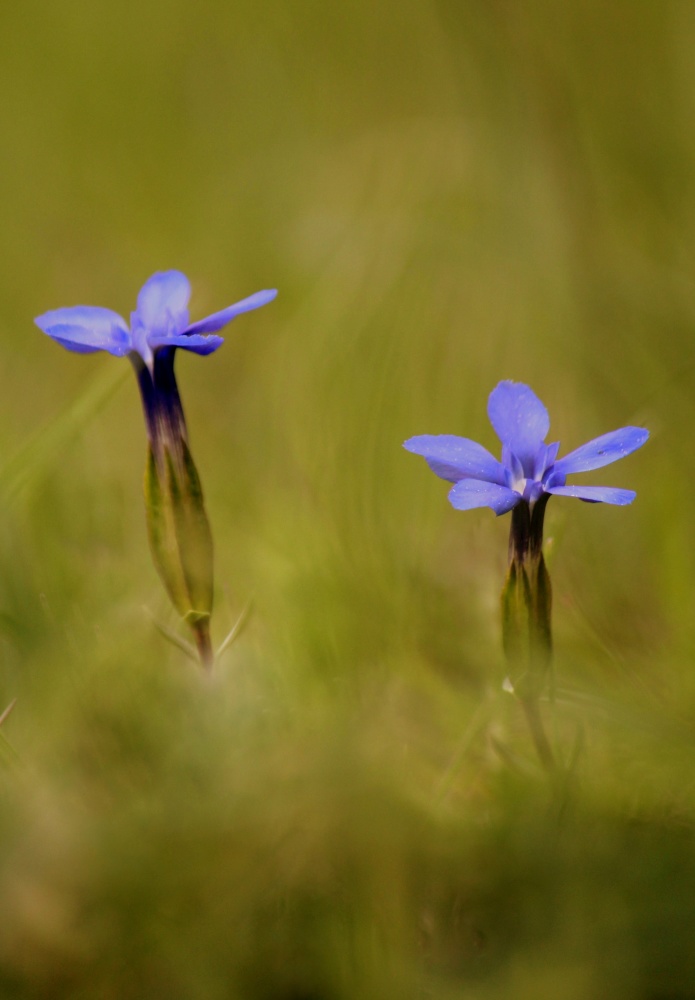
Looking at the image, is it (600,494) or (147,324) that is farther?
(147,324)

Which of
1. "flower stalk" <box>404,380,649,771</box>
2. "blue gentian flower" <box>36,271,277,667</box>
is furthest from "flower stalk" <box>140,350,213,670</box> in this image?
"flower stalk" <box>404,380,649,771</box>

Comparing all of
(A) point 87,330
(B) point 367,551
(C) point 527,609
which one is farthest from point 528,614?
(A) point 87,330

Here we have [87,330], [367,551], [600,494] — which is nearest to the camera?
[600,494]

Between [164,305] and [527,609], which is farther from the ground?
[164,305]

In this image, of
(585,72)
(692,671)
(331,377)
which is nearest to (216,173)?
(585,72)

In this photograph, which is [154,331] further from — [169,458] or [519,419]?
[519,419]

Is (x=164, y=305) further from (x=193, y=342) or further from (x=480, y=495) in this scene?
(x=480, y=495)

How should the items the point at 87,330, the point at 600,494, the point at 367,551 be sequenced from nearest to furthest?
the point at 600,494, the point at 87,330, the point at 367,551

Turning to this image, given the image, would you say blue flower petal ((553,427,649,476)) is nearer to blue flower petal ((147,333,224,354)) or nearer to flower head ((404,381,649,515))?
flower head ((404,381,649,515))
